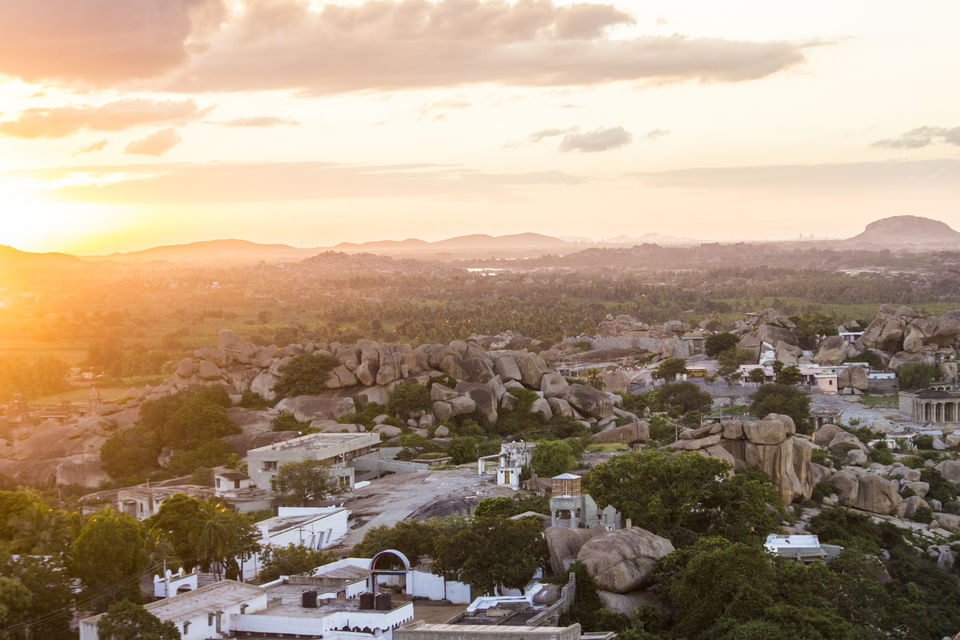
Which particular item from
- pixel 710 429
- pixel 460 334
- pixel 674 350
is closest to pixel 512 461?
pixel 710 429

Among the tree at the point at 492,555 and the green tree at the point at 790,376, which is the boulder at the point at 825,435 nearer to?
the green tree at the point at 790,376

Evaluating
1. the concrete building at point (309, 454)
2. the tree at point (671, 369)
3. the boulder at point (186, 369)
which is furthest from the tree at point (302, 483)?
the tree at point (671, 369)

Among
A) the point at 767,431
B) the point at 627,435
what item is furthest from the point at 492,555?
the point at 627,435

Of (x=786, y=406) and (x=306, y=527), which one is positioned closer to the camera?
(x=306, y=527)

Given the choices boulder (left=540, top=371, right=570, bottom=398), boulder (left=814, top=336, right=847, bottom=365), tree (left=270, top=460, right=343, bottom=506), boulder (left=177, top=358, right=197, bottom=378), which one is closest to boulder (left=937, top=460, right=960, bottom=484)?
boulder (left=540, top=371, right=570, bottom=398)

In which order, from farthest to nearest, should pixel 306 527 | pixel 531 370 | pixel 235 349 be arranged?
pixel 235 349 → pixel 531 370 → pixel 306 527

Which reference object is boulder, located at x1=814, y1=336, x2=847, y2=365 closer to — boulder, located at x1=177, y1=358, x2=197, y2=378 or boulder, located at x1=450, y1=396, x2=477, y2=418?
boulder, located at x1=450, y1=396, x2=477, y2=418

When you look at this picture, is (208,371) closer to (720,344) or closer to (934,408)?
(934,408)
